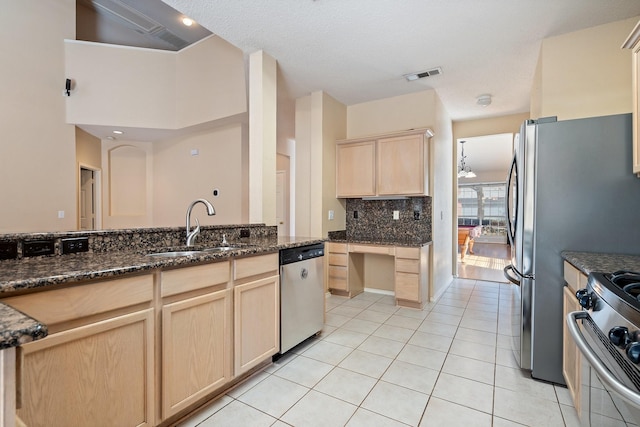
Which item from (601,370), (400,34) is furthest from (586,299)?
(400,34)

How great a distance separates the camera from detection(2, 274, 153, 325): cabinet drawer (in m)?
1.01

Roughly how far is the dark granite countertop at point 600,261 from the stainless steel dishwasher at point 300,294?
1.71m

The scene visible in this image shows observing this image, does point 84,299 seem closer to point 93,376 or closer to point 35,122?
point 93,376

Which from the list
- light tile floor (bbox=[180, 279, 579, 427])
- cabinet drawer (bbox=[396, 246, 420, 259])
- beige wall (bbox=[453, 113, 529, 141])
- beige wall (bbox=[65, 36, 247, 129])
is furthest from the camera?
beige wall (bbox=[453, 113, 529, 141])

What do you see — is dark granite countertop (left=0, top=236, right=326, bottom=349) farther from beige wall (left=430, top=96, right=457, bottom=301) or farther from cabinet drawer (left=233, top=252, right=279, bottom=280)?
beige wall (left=430, top=96, right=457, bottom=301)

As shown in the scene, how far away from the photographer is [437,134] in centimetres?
389

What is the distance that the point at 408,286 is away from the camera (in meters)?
3.44

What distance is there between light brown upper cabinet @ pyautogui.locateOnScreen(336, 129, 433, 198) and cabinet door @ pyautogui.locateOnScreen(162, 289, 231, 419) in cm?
259

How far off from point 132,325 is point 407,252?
111 inches

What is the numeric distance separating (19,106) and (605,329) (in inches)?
241

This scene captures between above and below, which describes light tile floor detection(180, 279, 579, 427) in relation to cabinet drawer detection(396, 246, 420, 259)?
below

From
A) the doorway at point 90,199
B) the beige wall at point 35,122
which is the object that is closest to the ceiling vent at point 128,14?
the beige wall at point 35,122

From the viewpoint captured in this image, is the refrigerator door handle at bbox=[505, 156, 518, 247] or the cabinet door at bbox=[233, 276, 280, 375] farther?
the refrigerator door handle at bbox=[505, 156, 518, 247]

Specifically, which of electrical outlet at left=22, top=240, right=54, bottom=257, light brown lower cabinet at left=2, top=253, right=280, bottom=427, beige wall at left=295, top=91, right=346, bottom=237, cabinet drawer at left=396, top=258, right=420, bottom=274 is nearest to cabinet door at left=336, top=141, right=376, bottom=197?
beige wall at left=295, top=91, right=346, bottom=237
